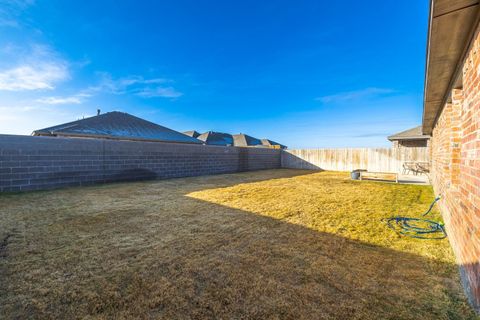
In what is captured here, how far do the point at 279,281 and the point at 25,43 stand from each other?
422 inches

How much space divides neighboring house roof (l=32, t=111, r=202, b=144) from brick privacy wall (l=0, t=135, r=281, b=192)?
15.3 feet

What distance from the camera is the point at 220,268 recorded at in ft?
5.91

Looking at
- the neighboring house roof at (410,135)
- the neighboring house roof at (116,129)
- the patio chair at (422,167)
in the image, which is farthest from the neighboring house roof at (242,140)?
the patio chair at (422,167)

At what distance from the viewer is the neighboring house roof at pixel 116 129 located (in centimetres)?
1037

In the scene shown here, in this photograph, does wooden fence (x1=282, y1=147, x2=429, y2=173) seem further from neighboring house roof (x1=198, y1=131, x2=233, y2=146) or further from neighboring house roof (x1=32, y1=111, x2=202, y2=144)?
neighboring house roof (x1=198, y1=131, x2=233, y2=146)

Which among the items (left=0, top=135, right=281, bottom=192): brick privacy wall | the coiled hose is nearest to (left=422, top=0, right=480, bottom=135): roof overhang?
the coiled hose

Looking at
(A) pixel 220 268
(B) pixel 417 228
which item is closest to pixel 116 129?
(A) pixel 220 268

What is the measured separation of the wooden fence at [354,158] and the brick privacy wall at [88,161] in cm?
709

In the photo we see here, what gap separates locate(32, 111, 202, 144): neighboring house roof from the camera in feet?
34.0

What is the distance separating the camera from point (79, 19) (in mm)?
7359

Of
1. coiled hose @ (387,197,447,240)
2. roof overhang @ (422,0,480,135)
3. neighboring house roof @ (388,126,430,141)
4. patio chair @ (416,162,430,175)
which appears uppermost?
neighboring house roof @ (388,126,430,141)

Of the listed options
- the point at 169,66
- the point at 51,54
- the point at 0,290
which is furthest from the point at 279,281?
the point at 169,66

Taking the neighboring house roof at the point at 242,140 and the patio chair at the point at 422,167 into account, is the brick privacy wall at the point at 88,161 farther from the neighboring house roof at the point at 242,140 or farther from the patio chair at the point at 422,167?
the neighboring house roof at the point at 242,140

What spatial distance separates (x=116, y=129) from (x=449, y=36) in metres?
14.0
